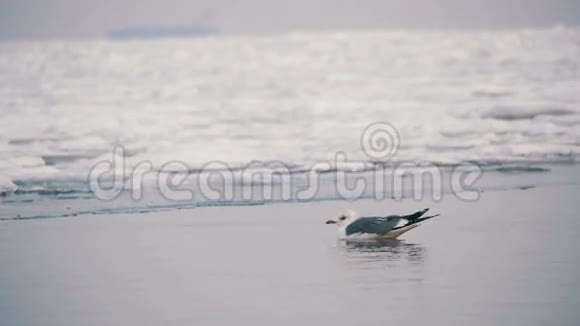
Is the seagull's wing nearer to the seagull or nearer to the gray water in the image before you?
the seagull

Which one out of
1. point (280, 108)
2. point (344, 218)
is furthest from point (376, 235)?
point (280, 108)

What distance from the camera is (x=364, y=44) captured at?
51.6 m

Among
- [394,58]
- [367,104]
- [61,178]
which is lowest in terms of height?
[61,178]

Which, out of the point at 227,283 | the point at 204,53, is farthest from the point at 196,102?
the point at 204,53

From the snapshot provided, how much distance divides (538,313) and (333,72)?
28.4 m

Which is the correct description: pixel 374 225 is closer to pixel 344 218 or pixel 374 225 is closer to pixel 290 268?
pixel 344 218

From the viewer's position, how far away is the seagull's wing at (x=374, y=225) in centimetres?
941

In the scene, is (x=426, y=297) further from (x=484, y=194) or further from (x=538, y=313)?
(x=484, y=194)

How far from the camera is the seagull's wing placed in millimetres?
9414

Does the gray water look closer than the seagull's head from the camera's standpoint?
Yes

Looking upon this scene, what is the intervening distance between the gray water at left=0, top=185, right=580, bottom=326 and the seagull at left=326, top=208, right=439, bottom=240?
0.14 m

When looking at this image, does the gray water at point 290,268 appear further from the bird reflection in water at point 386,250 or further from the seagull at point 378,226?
the seagull at point 378,226

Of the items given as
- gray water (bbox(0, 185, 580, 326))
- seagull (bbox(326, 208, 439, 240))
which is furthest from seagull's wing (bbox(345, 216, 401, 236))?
gray water (bbox(0, 185, 580, 326))

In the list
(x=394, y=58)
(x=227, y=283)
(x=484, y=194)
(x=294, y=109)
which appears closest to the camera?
(x=227, y=283)
